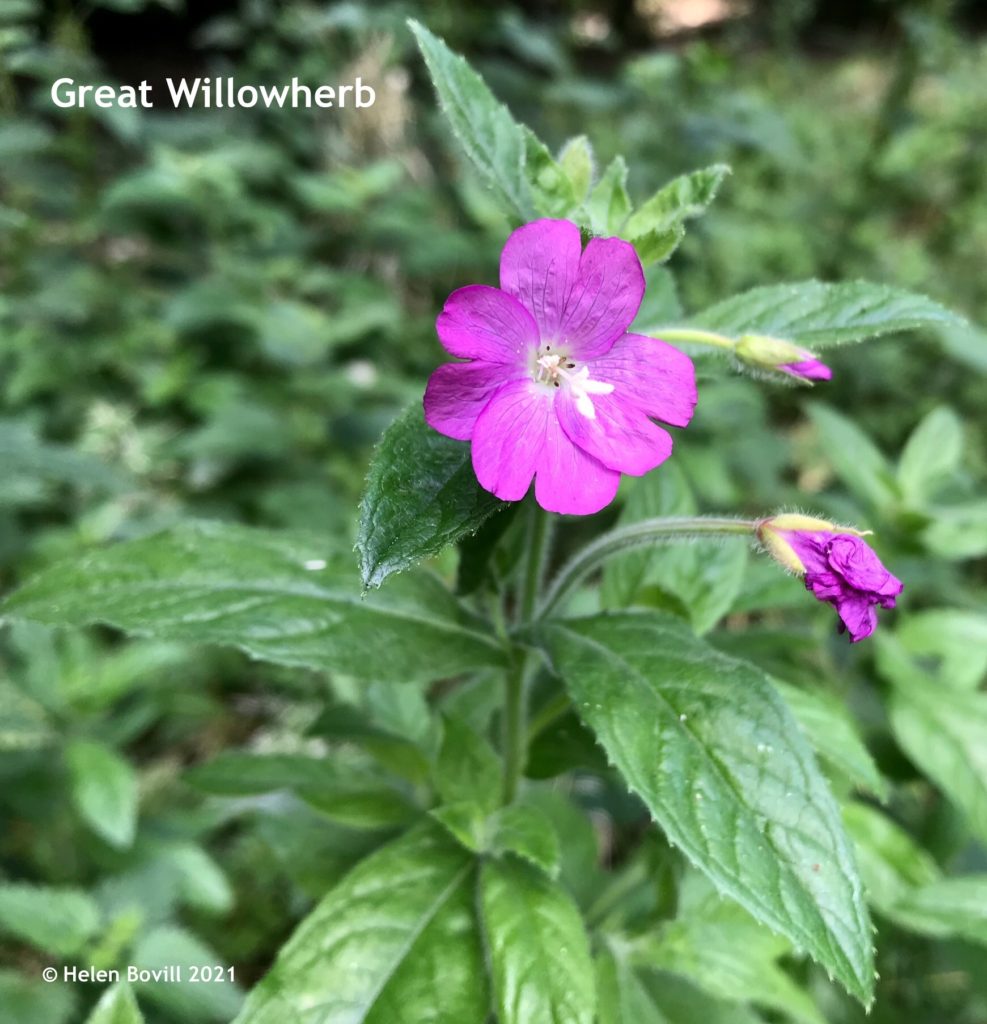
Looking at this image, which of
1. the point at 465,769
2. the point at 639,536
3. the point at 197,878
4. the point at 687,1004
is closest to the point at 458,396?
the point at 639,536

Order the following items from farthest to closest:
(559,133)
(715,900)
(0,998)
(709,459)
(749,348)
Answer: (559,133)
(709,459)
(0,998)
(715,900)
(749,348)

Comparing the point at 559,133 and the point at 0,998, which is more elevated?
the point at 559,133

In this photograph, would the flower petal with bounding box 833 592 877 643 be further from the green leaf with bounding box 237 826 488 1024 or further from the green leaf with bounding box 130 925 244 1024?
the green leaf with bounding box 130 925 244 1024

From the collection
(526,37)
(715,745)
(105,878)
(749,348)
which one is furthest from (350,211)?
(715,745)

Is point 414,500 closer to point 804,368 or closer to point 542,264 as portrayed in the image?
point 542,264

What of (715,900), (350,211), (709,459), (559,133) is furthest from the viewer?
(559,133)

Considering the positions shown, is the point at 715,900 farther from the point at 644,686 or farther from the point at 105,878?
the point at 105,878
